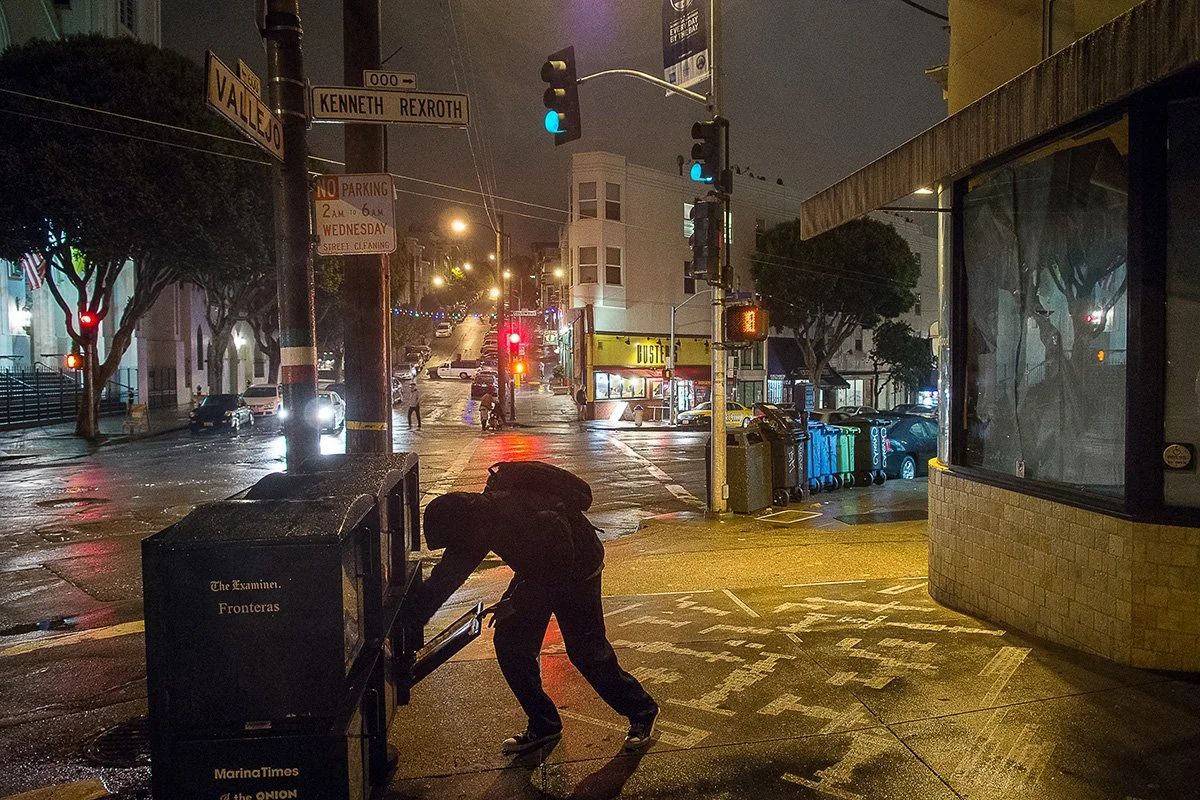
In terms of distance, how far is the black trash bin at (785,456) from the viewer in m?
12.5

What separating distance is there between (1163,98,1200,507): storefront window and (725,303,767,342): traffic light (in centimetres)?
595

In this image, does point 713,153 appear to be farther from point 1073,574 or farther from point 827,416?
point 827,416

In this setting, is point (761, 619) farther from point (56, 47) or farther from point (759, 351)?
point (759, 351)

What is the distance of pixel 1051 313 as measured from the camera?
19.9 feet

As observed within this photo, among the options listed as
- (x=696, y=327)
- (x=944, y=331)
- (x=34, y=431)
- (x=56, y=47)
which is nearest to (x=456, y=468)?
(x=944, y=331)

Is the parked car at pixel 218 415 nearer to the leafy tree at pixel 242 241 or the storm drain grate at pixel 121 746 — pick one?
the leafy tree at pixel 242 241

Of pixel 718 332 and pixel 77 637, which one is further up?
pixel 718 332

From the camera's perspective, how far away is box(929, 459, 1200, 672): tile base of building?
498 centimetres

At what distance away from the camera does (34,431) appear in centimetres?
3028

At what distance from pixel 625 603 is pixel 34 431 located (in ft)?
102

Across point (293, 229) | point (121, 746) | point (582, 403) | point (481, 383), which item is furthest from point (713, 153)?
point (481, 383)

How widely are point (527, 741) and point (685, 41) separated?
10.0 meters

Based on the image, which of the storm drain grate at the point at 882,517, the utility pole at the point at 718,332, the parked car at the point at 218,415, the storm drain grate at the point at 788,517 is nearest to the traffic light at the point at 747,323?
the utility pole at the point at 718,332

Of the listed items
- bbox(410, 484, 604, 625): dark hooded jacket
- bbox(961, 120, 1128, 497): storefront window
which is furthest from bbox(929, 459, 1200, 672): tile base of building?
bbox(410, 484, 604, 625): dark hooded jacket
